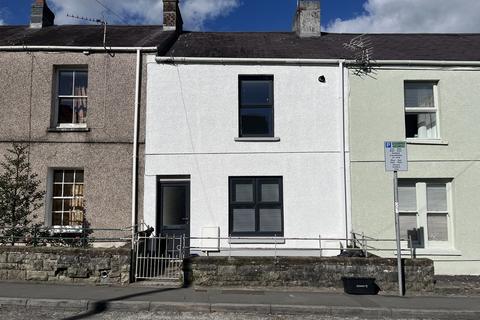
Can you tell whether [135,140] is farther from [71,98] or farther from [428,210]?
[428,210]

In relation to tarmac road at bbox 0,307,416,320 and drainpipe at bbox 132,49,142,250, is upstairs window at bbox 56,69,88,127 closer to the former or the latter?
drainpipe at bbox 132,49,142,250

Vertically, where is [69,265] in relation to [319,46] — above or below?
below

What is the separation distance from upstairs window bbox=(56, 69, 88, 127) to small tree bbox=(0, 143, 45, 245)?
4.45 feet

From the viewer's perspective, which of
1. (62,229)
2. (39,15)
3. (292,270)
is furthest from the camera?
(39,15)

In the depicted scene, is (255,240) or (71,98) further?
(71,98)

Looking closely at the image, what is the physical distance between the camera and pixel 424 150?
510 inches

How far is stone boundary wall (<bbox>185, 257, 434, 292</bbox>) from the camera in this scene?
10305mm

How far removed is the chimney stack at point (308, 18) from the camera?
16547 mm

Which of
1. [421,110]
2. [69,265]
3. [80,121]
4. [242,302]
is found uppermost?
[421,110]

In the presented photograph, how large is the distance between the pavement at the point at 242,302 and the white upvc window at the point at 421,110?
502 cm

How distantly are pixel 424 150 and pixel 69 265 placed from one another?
957 centimetres

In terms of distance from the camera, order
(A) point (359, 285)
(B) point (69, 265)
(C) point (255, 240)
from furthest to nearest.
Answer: (C) point (255, 240) < (B) point (69, 265) < (A) point (359, 285)

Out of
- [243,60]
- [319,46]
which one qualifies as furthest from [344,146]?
[319,46]

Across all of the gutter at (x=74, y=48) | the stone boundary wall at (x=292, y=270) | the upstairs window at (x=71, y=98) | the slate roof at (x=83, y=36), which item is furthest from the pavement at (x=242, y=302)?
the slate roof at (x=83, y=36)
